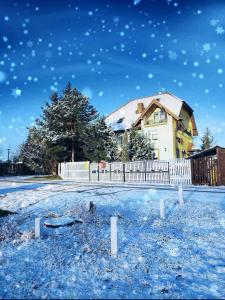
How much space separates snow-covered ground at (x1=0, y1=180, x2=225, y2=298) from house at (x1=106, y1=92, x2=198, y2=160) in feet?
89.2

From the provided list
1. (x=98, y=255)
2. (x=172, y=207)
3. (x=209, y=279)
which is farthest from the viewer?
(x=172, y=207)

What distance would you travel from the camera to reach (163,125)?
130 ft

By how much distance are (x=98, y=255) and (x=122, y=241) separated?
1189 millimetres

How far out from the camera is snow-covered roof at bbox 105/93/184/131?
137ft

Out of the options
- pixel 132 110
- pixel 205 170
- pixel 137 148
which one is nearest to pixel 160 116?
pixel 132 110

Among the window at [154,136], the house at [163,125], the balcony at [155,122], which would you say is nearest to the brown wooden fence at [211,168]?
the house at [163,125]

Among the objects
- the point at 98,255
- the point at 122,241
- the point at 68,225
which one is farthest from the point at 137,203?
the point at 98,255

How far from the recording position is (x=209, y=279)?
564cm

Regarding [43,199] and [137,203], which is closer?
[137,203]

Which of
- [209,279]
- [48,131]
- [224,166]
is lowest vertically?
[209,279]

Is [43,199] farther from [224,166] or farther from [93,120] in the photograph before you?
[93,120]

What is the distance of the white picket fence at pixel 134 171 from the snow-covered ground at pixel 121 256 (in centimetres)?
1321

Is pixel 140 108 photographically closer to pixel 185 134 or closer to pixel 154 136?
pixel 154 136

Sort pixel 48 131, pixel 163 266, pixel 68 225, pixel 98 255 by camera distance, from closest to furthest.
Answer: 1. pixel 163 266
2. pixel 98 255
3. pixel 68 225
4. pixel 48 131
